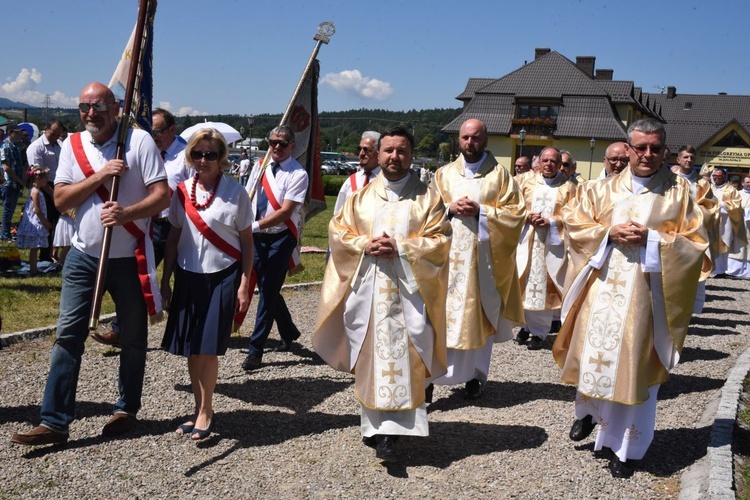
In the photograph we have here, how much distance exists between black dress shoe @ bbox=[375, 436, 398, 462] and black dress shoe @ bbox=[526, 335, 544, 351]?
12.9 ft

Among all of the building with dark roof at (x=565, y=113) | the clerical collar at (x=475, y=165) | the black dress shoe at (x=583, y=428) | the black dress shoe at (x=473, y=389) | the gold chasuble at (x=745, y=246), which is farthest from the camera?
the building with dark roof at (x=565, y=113)

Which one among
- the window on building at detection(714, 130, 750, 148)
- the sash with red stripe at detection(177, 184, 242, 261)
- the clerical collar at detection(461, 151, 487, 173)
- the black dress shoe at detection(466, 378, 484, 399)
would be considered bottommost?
the black dress shoe at detection(466, 378, 484, 399)

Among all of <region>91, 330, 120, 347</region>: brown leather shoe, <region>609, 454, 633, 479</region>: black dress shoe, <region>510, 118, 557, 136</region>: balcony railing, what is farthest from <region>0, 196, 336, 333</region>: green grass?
<region>510, 118, 557, 136</region>: balcony railing

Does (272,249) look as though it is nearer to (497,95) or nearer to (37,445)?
(37,445)

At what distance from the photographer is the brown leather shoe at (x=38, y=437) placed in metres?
4.53

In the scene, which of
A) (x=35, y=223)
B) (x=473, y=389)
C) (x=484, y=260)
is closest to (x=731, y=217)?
(x=484, y=260)

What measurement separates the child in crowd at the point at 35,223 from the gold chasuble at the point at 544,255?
682 cm

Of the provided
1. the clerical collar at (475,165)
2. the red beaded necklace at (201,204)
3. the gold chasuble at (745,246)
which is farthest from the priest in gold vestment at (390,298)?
the gold chasuble at (745,246)

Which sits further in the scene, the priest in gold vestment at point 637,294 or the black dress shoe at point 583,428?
the black dress shoe at point 583,428

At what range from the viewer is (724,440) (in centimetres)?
500

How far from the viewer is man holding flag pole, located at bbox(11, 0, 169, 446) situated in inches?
182

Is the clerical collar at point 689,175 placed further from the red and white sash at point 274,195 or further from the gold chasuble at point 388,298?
the gold chasuble at point 388,298

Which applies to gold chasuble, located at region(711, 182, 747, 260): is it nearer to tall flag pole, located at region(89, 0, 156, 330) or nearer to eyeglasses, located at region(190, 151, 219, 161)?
eyeglasses, located at region(190, 151, 219, 161)

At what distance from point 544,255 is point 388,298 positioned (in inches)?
176
